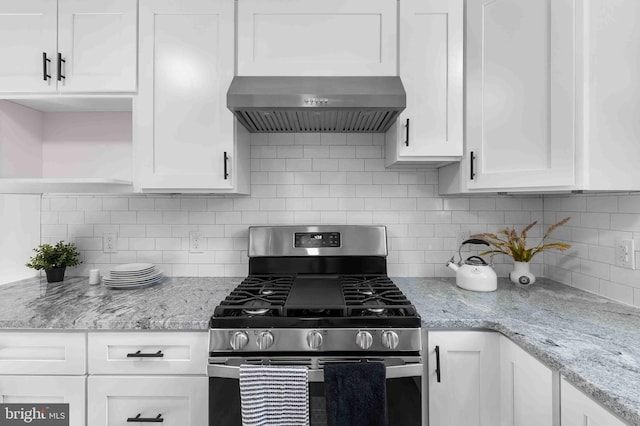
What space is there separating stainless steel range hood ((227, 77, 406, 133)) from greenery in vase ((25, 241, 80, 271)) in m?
1.32

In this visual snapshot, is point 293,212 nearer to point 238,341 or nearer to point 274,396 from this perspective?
point 238,341

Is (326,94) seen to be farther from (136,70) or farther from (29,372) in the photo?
(29,372)

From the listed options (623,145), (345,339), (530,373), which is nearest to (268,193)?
(345,339)

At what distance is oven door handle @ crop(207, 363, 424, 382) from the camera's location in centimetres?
120

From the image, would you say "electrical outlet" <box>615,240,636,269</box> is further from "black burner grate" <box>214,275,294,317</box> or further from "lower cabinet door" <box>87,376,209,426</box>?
"lower cabinet door" <box>87,376,209,426</box>

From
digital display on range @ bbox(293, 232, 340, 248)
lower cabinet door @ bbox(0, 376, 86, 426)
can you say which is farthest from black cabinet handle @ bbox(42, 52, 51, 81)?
digital display on range @ bbox(293, 232, 340, 248)

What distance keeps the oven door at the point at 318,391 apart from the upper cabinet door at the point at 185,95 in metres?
0.87

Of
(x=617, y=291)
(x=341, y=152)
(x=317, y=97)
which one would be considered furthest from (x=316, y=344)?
(x=617, y=291)

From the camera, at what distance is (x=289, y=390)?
1.16 metres

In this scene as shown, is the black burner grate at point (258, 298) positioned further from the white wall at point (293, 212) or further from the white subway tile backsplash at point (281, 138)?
the white subway tile backsplash at point (281, 138)

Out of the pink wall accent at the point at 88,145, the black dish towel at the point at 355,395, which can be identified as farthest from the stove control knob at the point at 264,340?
the pink wall accent at the point at 88,145

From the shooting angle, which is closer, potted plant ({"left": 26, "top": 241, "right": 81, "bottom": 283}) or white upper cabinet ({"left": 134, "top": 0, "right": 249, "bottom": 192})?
white upper cabinet ({"left": 134, "top": 0, "right": 249, "bottom": 192})

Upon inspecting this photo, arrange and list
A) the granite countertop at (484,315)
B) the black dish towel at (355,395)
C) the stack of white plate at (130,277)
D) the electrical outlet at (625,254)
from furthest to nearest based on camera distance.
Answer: the stack of white plate at (130,277)
the electrical outlet at (625,254)
the black dish towel at (355,395)
the granite countertop at (484,315)

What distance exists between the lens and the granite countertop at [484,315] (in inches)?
36.5
